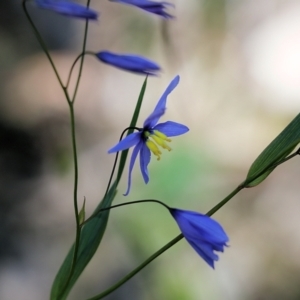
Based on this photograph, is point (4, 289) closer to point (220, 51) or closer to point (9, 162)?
point (9, 162)

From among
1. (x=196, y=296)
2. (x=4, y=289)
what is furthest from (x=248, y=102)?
(x=4, y=289)

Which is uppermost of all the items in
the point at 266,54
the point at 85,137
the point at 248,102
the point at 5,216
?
the point at 266,54

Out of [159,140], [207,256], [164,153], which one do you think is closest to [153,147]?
[159,140]

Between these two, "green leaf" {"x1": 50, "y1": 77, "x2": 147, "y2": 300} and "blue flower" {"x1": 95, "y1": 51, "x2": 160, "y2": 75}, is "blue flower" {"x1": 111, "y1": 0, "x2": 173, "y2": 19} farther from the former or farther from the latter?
"green leaf" {"x1": 50, "y1": 77, "x2": 147, "y2": 300}

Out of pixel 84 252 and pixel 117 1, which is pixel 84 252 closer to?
pixel 84 252

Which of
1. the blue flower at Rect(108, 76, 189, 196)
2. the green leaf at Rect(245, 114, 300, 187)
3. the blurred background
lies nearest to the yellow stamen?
the blue flower at Rect(108, 76, 189, 196)
